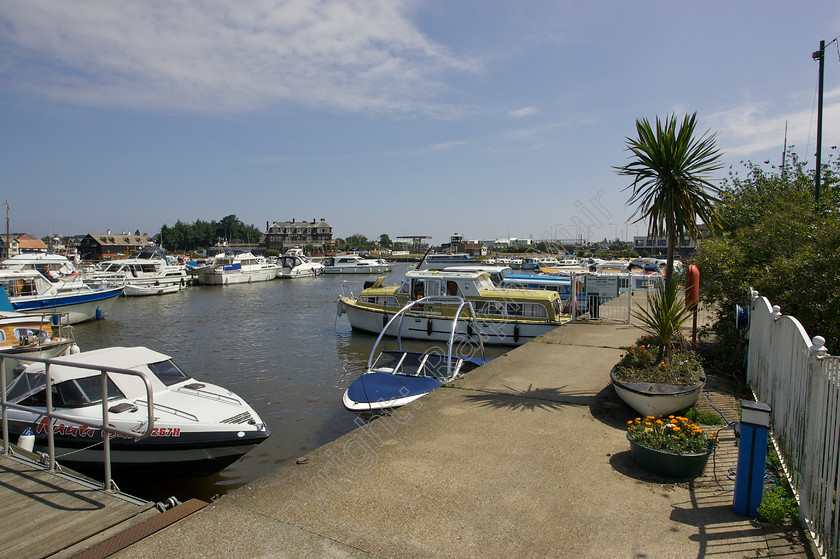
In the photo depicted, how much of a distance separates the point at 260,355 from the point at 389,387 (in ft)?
37.8

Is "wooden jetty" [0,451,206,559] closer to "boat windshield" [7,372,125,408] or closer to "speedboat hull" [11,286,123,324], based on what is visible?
"boat windshield" [7,372,125,408]

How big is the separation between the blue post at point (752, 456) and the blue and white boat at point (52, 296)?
A: 3180 centimetres

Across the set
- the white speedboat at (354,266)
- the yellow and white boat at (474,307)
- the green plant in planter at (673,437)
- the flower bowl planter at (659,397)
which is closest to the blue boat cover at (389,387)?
the flower bowl planter at (659,397)

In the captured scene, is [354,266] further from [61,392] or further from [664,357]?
[664,357]

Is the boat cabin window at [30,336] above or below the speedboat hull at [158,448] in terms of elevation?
above

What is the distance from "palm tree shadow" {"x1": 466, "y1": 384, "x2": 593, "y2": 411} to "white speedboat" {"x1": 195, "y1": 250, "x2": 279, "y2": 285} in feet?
185

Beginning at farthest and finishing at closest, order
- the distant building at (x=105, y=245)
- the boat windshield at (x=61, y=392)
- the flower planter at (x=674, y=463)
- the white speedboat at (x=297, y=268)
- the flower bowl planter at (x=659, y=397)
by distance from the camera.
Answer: the distant building at (x=105, y=245), the white speedboat at (x=297, y=268), the boat windshield at (x=61, y=392), the flower bowl planter at (x=659, y=397), the flower planter at (x=674, y=463)

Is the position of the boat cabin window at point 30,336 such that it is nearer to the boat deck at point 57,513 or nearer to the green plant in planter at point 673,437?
the boat deck at point 57,513

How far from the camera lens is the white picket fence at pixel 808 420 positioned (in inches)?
142

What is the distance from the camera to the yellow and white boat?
1903cm

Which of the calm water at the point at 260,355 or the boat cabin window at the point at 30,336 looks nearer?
the calm water at the point at 260,355

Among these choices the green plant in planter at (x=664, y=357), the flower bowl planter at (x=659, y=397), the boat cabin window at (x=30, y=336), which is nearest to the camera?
the flower bowl planter at (x=659, y=397)

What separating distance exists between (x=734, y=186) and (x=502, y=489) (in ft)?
71.7

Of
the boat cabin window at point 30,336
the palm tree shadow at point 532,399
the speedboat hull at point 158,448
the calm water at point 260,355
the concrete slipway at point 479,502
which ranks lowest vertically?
the calm water at point 260,355
